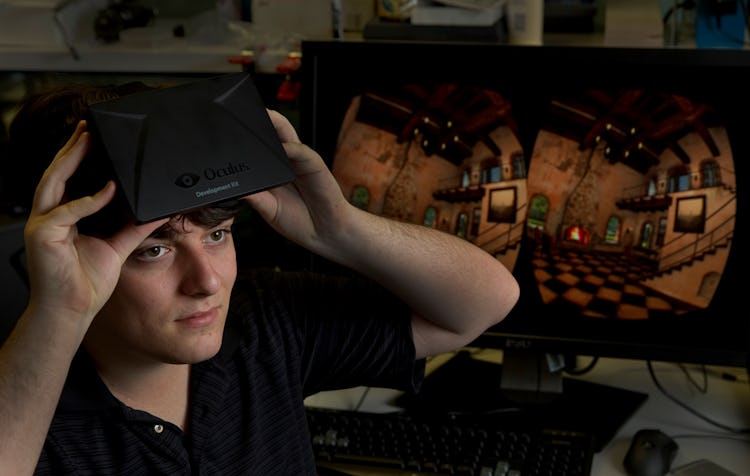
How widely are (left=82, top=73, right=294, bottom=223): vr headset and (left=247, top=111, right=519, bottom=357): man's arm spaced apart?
158 millimetres

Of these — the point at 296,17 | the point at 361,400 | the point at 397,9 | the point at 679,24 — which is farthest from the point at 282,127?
the point at 679,24

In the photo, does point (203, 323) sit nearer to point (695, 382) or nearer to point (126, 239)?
point (126, 239)

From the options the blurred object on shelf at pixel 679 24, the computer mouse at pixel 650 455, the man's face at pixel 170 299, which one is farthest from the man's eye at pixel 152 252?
the blurred object on shelf at pixel 679 24

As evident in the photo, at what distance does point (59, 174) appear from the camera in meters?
0.94

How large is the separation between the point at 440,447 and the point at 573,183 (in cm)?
42

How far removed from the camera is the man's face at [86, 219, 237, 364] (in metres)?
1.08

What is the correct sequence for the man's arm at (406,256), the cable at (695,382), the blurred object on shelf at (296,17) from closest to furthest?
1. the man's arm at (406,256)
2. the cable at (695,382)
3. the blurred object on shelf at (296,17)

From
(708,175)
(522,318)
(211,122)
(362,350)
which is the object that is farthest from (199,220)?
(708,175)

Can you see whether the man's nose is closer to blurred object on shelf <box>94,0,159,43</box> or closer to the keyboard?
the keyboard

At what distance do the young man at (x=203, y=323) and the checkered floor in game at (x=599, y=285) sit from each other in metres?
0.15

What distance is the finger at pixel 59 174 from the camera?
3.08 feet

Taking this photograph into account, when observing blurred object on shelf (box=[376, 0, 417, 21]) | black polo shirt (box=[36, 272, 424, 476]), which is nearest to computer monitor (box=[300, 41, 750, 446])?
black polo shirt (box=[36, 272, 424, 476])

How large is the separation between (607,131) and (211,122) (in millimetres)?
684

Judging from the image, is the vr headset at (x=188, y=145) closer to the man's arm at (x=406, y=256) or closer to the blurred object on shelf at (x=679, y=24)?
the man's arm at (x=406, y=256)
